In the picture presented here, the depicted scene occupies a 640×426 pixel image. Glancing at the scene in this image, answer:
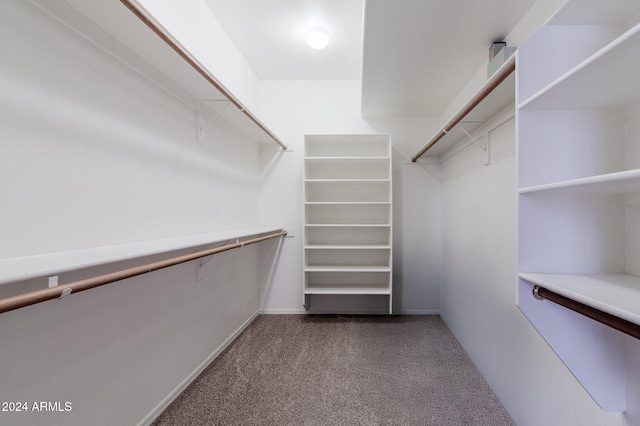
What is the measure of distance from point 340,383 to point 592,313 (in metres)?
1.41

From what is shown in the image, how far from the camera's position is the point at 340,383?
160 centimetres

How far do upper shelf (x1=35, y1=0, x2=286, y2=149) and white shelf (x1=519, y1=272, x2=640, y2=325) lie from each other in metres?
1.57

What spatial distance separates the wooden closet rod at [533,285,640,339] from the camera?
0.57m

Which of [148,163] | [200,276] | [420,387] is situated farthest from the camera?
[200,276]

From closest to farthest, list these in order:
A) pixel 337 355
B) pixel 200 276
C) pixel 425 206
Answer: pixel 200 276, pixel 337 355, pixel 425 206

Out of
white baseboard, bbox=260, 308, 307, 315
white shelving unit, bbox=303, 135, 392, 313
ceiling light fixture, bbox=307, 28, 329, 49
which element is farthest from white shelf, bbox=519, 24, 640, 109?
white baseboard, bbox=260, 308, 307, 315

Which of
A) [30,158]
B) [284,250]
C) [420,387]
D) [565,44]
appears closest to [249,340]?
[284,250]

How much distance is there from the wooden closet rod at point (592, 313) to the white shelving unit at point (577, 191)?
1.5 inches

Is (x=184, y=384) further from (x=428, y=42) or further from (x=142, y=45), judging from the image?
(x=428, y=42)

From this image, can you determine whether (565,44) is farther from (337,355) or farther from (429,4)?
(337,355)

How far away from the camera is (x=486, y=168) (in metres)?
1.69

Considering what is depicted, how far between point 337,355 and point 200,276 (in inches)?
47.4

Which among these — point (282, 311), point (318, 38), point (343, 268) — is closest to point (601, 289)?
point (343, 268)

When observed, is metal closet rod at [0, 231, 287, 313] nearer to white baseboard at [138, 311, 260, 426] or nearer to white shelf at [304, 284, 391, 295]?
white baseboard at [138, 311, 260, 426]
